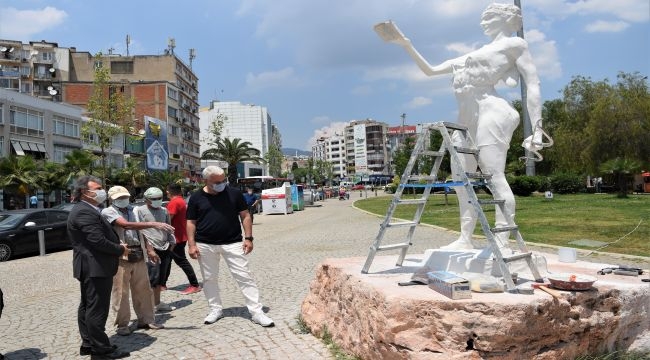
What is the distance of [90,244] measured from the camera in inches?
191

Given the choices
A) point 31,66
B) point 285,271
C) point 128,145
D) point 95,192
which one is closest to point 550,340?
point 95,192

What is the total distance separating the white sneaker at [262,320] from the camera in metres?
5.69

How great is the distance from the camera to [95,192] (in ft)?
16.6

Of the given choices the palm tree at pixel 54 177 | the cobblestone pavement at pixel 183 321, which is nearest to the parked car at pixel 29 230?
the cobblestone pavement at pixel 183 321

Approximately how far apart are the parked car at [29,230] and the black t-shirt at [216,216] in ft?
33.3

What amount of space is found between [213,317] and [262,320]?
2.15 ft

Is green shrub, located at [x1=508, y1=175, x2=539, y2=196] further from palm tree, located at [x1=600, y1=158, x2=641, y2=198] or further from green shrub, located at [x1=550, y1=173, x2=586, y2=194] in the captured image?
palm tree, located at [x1=600, y1=158, x2=641, y2=198]

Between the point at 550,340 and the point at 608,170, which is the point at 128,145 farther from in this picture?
the point at 550,340

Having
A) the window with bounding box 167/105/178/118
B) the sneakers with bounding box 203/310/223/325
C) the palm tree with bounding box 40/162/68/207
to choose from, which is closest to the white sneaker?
the sneakers with bounding box 203/310/223/325

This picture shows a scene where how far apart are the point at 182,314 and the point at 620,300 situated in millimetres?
4903

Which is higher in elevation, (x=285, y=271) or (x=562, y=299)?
(x=562, y=299)

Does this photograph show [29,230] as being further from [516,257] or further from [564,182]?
[564,182]

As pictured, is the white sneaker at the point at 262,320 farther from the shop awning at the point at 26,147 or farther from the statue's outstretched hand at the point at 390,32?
the shop awning at the point at 26,147

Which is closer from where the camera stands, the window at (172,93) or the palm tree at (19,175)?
the palm tree at (19,175)
